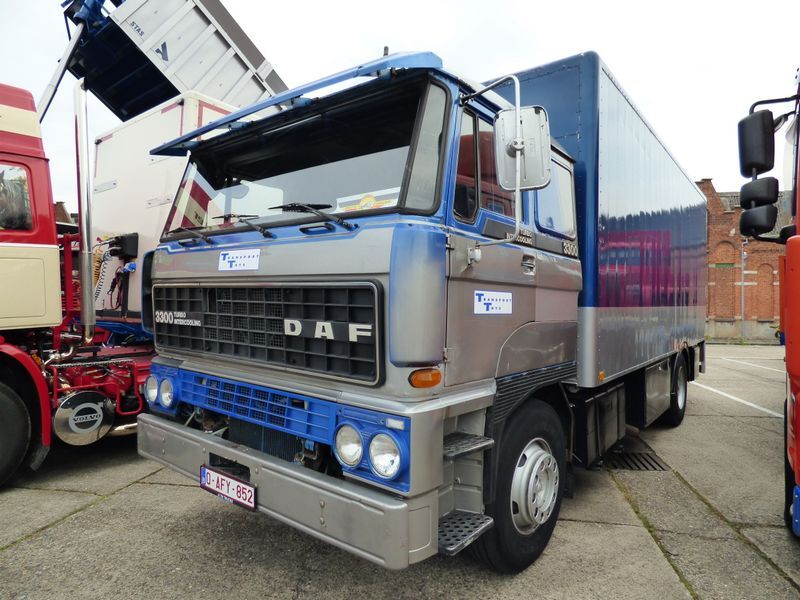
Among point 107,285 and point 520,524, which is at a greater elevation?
point 107,285

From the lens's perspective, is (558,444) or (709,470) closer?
(558,444)

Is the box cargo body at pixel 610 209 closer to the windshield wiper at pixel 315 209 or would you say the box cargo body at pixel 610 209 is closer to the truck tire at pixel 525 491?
the truck tire at pixel 525 491

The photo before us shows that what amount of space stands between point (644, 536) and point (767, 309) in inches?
1392

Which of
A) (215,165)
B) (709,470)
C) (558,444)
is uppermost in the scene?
(215,165)

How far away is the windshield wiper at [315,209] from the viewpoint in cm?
230

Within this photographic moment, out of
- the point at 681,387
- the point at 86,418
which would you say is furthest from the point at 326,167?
the point at 681,387

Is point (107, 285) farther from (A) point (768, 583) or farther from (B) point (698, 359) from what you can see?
(B) point (698, 359)

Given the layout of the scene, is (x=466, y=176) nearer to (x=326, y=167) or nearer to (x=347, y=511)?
(x=326, y=167)

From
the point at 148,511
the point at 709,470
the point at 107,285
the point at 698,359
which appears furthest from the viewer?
the point at 698,359

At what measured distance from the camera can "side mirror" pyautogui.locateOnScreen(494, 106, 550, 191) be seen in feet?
7.73

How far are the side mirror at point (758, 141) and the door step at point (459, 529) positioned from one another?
100 inches

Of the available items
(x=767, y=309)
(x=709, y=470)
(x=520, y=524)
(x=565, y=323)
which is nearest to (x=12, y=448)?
(x=520, y=524)

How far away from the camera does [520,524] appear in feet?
9.32

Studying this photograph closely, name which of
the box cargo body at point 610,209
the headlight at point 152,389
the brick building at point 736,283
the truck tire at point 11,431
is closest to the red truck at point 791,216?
the box cargo body at point 610,209
